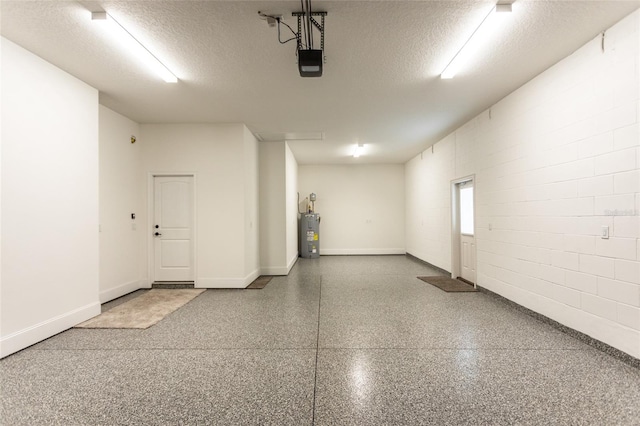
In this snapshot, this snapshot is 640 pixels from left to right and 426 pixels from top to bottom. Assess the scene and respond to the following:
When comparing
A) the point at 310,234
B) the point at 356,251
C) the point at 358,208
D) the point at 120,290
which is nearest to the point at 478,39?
the point at 120,290

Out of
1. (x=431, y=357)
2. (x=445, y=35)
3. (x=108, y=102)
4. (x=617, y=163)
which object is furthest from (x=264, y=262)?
(x=617, y=163)

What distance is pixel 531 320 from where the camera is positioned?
135 inches

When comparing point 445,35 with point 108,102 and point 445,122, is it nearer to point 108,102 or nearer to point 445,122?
point 445,122

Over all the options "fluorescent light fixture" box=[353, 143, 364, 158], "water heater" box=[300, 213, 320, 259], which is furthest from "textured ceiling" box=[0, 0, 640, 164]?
"water heater" box=[300, 213, 320, 259]

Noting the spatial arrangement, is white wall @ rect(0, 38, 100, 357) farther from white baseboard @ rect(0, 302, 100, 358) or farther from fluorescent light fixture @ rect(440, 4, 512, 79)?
fluorescent light fixture @ rect(440, 4, 512, 79)

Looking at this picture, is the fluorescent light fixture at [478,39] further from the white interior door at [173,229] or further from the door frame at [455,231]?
the white interior door at [173,229]

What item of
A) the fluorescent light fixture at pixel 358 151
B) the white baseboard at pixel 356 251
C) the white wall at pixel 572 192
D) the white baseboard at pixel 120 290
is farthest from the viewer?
the white baseboard at pixel 356 251

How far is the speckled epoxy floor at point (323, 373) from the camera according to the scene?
→ 1801 millimetres

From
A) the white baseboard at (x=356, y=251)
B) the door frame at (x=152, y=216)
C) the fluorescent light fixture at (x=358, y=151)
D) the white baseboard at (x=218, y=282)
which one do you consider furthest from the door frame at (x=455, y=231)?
the door frame at (x=152, y=216)

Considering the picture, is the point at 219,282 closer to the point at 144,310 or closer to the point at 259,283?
the point at 259,283

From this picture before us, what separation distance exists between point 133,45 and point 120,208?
293 cm

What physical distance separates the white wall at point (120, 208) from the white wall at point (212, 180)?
26 centimetres

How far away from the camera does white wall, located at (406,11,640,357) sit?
8.07ft

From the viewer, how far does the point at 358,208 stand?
9.45m
